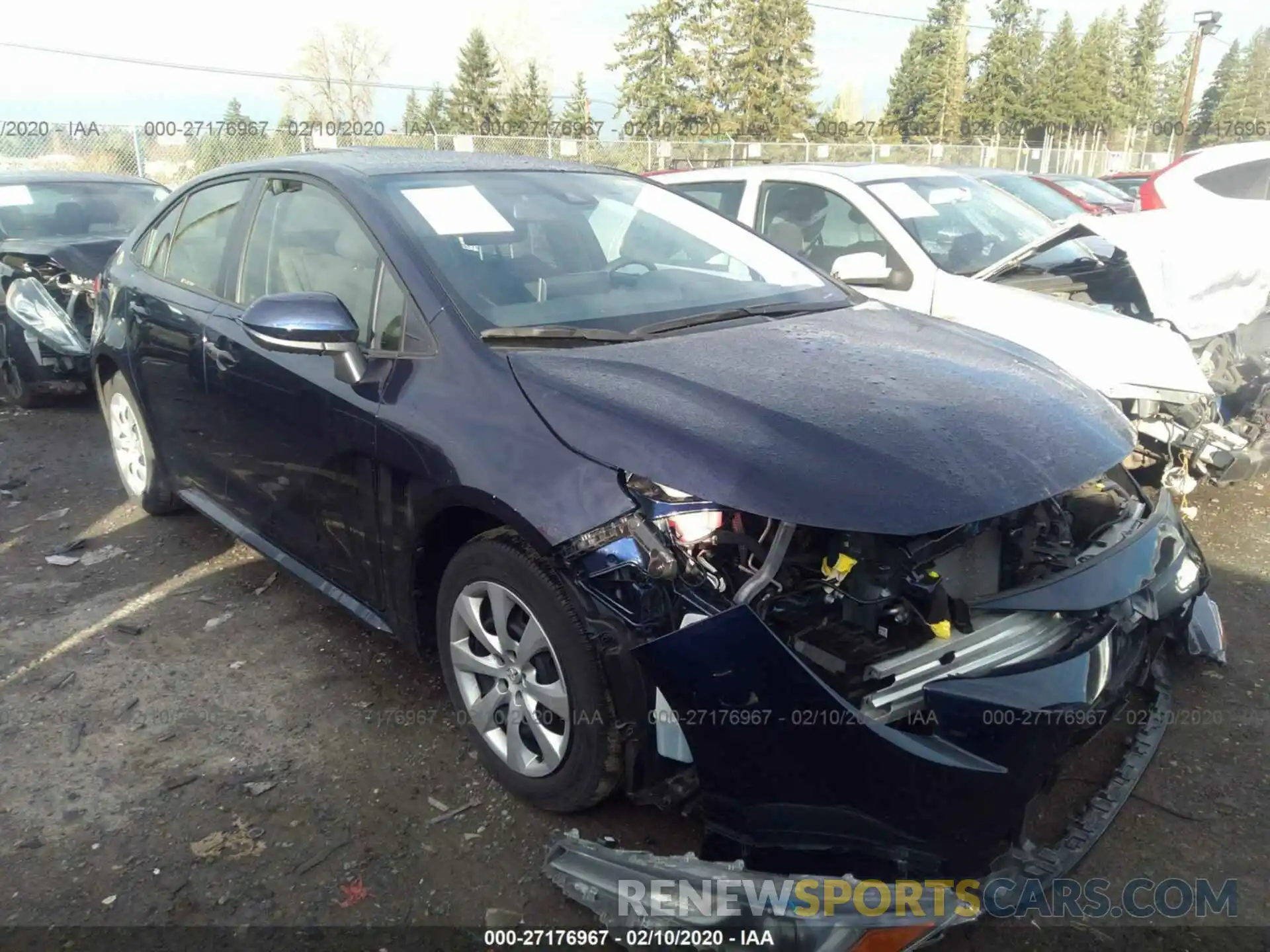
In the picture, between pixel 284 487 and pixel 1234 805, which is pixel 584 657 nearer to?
pixel 284 487

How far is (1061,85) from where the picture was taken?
5678 cm

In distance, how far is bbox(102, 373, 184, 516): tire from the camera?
A: 440cm

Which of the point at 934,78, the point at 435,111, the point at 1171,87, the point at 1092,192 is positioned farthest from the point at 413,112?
the point at 1171,87

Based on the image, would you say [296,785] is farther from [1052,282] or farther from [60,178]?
[60,178]

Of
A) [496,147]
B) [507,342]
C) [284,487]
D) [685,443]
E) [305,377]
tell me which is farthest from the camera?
[496,147]

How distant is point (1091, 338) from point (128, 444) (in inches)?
190

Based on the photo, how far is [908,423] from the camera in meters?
2.16

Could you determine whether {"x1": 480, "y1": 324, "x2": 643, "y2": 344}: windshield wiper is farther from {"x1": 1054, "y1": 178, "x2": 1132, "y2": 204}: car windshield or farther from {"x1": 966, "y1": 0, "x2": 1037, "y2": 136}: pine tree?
{"x1": 966, "y1": 0, "x2": 1037, "y2": 136}: pine tree

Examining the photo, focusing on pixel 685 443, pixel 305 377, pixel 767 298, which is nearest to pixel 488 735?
pixel 685 443

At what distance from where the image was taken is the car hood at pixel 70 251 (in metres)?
6.82

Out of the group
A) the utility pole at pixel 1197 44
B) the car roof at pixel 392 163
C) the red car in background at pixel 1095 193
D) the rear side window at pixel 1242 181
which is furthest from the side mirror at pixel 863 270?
the utility pole at pixel 1197 44

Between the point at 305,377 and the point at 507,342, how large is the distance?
2.79 feet

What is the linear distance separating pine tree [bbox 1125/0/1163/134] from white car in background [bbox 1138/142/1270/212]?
220ft

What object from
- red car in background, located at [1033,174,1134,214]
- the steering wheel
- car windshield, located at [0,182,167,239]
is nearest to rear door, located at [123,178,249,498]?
the steering wheel
